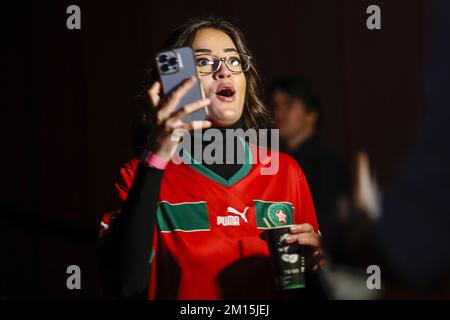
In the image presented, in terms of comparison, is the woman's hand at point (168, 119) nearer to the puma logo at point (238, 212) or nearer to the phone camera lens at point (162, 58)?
the phone camera lens at point (162, 58)

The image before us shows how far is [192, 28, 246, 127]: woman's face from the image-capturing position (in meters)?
1.24

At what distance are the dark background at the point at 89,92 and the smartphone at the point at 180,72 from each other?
665 millimetres

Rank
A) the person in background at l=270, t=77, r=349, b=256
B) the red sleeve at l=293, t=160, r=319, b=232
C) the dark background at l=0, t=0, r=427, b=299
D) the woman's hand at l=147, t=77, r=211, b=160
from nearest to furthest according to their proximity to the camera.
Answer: the woman's hand at l=147, t=77, r=211, b=160, the red sleeve at l=293, t=160, r=319, b=232, the person in background at l=270, t=77, r=349, b=256, the dark background at l=0, t=0, r=427, b=299

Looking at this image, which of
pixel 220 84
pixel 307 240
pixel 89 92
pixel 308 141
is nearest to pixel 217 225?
pixel 307 240

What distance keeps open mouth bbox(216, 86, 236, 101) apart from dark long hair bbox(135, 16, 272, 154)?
77 mm

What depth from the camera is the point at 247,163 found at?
1272mm

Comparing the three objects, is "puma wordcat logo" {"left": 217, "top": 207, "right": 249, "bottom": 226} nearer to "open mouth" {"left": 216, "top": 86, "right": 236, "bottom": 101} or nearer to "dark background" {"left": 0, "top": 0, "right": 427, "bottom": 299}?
"open mouth" {"left": 216, "top": 86, "right": 236, "bottom": 101}

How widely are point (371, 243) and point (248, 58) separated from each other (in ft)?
3.06

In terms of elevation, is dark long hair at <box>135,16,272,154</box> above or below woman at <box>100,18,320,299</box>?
above

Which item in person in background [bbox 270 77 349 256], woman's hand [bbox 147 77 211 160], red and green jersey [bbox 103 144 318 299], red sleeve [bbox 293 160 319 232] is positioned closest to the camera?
woman's hand [bbox 147 77 211 160]

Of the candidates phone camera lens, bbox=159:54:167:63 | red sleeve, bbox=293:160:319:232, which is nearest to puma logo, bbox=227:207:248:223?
red sleeve, bbox=293:160:319:232

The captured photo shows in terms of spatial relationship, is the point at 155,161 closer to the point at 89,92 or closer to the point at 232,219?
the point at 232,219

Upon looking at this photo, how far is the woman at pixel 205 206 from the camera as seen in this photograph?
105 centimetres
